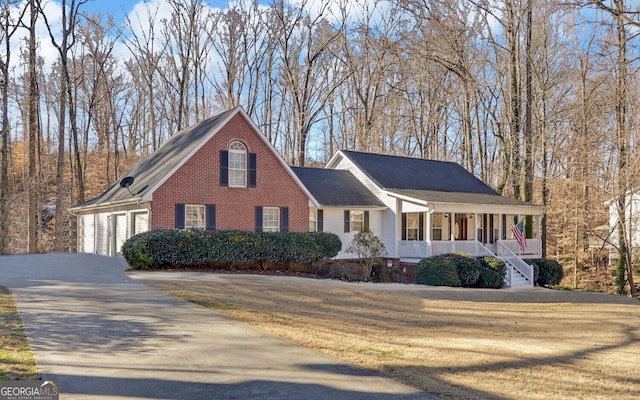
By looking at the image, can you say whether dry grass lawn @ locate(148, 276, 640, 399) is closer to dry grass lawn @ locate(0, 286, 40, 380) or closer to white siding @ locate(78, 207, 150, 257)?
dry grass lawn @ locate(0, 286, 40, 380)

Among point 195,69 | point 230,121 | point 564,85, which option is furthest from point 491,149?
point 230,121

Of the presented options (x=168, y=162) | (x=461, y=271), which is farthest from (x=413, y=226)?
(x=168, y=162)

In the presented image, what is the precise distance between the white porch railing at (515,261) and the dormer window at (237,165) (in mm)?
12472

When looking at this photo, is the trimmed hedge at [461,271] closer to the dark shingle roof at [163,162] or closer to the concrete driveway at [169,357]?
the dark shingle roof at [163,162]

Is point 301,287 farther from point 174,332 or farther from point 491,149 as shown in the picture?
point 491,149

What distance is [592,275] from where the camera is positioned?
33750mm

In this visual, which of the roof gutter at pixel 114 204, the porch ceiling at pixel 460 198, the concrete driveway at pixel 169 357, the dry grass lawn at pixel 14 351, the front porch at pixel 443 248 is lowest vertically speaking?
the concrete driveway at pixel 169 357

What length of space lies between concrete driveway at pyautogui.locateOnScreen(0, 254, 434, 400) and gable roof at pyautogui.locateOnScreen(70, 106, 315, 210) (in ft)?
30.5

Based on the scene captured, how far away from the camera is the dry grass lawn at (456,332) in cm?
713

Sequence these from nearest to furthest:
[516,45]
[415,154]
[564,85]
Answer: [516,45] → [564,85] → [415,154]

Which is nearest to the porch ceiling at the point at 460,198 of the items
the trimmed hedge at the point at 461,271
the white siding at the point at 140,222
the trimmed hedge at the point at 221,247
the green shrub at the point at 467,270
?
the trimmed hedge at the point at 461,271

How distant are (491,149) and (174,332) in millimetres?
39639

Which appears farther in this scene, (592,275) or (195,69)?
(195,69)

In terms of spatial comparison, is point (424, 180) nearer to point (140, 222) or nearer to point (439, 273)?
point (439, 273)
